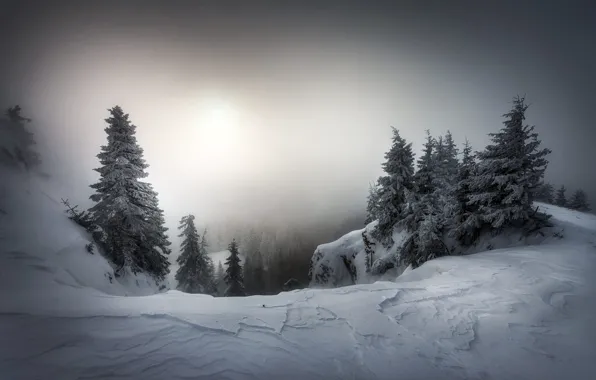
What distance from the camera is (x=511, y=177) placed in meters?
15.0

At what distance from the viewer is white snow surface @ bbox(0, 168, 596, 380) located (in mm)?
4203

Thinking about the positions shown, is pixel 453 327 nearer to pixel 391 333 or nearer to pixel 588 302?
pixel 391 333

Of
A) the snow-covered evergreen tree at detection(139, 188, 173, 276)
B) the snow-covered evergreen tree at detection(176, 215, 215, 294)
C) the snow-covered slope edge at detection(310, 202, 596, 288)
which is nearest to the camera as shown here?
the snow-covered slope edge at detection(310, 202, 596, 288)

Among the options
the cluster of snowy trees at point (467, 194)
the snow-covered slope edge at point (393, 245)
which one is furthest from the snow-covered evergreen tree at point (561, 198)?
the cluster of snowy trees at point (467, 194)

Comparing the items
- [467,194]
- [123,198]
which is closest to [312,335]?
[123,198]

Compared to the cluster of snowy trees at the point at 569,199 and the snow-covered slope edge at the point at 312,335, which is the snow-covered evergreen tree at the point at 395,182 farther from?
the cluster of snowy trees at the point at 569,199

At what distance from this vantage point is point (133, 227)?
14461 mm

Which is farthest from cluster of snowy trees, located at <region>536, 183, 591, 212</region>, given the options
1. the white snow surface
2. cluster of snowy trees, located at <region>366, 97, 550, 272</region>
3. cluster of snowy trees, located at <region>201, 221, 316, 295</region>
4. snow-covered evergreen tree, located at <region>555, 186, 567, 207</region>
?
cluster of snowy trees, located at <region>201, 221, 316, 295</region>

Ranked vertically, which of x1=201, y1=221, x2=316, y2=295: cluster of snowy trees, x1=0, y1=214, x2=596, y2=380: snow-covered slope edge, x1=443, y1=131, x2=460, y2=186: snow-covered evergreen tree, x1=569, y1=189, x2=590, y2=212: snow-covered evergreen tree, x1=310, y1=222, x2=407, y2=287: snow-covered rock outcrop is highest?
x1=443, y1=131, x2=460, y2=186: snow-covered evergreen tree

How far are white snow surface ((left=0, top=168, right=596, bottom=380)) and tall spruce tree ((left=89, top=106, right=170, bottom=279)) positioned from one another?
4.56 meters

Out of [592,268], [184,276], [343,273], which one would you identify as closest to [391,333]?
[592,268]

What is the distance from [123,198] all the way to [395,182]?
2161cm

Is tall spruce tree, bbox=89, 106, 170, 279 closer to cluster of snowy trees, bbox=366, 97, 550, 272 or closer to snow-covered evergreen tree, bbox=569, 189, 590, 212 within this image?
cluster of snowy trees, bbox=366, 97, 550, 272

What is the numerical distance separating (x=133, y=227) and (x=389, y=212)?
2073 cm
